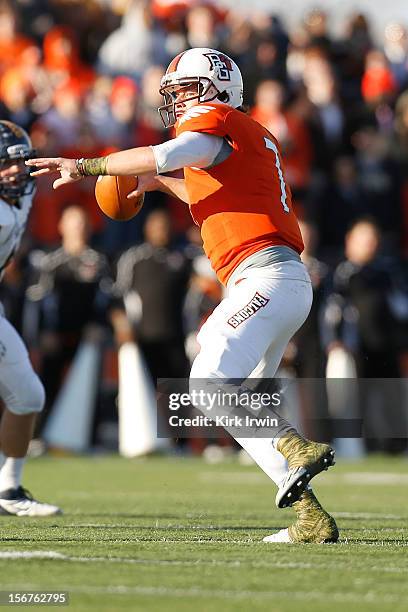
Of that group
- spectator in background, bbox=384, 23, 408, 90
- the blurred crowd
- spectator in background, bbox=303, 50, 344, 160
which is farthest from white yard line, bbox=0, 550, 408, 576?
spectator in background, bbox=384, 23, 408, 90

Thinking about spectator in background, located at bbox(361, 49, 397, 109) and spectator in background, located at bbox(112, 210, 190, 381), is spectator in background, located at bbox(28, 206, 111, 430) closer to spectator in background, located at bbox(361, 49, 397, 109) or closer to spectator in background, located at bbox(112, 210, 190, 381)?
spectator in background, located at bbox(112, 210, 190, 381)

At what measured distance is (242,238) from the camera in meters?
6.25

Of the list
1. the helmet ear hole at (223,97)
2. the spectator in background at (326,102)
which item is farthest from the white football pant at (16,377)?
the spectator in background at (326,102)

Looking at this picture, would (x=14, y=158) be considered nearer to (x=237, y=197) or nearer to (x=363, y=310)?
(x=237, y=197)

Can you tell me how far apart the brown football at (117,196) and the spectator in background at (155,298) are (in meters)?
6.33

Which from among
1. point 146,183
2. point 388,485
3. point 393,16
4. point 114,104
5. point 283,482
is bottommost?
point 388,485

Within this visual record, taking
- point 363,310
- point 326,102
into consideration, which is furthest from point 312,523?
point 326,102

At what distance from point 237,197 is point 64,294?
22.8ft

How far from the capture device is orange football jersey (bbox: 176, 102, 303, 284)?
20.5 ft

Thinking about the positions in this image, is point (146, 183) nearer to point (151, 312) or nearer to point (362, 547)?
point (362, 547)

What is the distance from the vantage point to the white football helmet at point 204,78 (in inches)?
261

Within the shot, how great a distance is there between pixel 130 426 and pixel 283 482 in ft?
23.5

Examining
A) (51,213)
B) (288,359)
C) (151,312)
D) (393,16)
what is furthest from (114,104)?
(393,16)

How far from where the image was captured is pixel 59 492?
30.8ft
